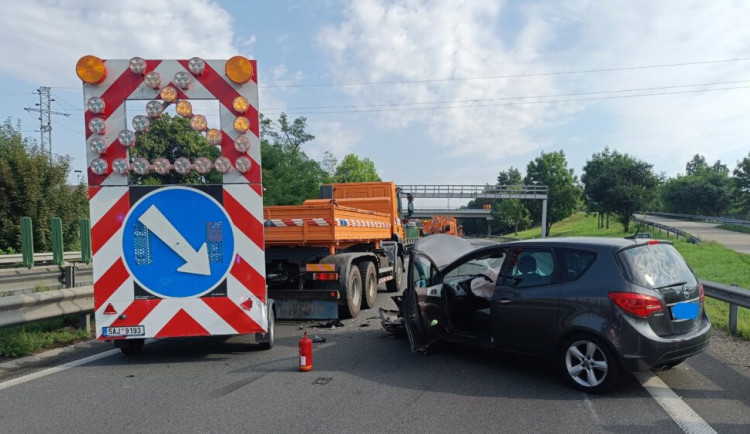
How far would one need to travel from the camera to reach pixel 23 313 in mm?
6504

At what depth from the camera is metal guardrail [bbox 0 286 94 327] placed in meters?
6.32

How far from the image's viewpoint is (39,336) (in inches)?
280

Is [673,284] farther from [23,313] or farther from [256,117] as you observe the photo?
[23,313]

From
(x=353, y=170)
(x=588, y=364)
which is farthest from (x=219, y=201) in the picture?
(x=353, y=170)

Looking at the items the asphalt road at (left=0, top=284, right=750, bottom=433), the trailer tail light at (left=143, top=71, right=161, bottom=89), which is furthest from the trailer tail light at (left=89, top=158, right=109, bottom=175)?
the asphalt road at (left=0, top=284, right=750, bottom=433)

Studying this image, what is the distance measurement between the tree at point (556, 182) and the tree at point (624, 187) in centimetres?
2683

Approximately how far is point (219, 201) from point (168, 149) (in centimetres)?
142

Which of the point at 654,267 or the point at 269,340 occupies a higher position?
the point at 654,267

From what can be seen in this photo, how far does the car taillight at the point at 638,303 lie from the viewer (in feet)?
15.2

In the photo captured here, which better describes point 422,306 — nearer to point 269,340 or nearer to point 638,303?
point 269,340

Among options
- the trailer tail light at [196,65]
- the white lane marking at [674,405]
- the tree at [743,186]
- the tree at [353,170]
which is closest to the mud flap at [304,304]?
the trailer tail light at [196,65]

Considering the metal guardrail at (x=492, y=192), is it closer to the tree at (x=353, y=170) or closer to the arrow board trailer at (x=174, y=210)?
the tree at (x=353, y=170)

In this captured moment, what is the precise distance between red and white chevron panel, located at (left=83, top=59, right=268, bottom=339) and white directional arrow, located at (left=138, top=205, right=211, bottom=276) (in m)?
0.25

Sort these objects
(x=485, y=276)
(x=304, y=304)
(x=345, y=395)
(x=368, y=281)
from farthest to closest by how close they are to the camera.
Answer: (x=368, y=281) → (x=304, y=304) → (x=485, y=276) → (x=345, y=395)
